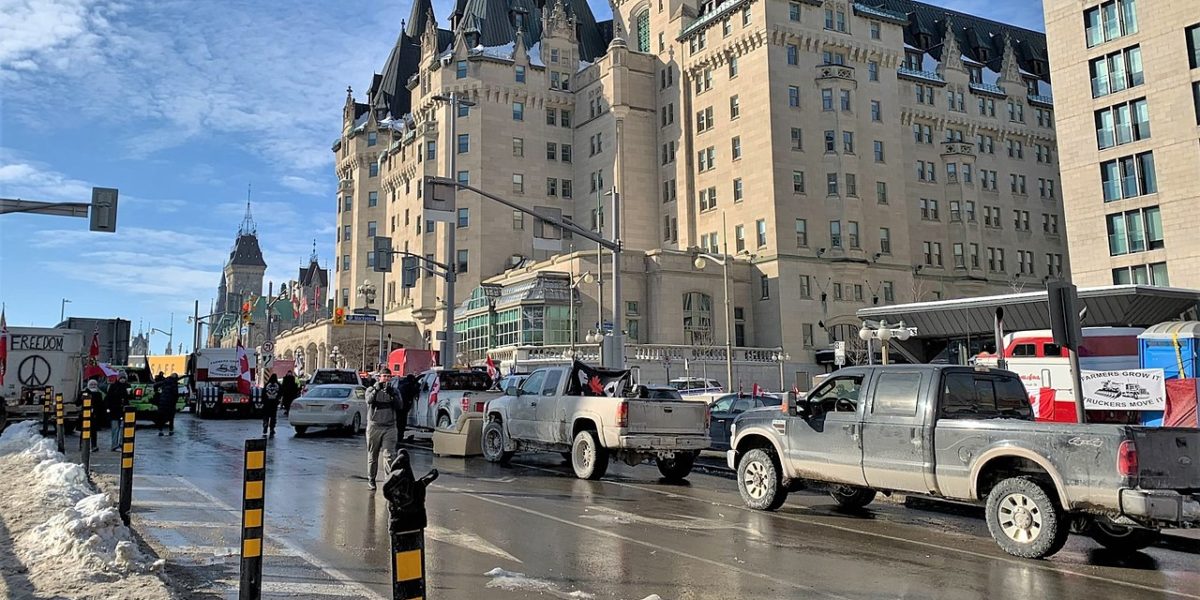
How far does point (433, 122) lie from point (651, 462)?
58.4 m

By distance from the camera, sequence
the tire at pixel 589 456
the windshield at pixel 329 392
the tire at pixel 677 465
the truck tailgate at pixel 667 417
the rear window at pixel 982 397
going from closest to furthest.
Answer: the rear window at pixel 982 397, the truck tailgate at pixel 667 417, the tire at pixel 589 456, the tire at pixel 677 465, the windshield at pixel 329 392

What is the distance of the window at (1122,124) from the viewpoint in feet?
147

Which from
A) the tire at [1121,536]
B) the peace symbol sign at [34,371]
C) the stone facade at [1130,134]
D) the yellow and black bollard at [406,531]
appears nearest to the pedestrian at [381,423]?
the yellow and black bollard at [406,531]

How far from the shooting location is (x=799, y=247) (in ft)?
182

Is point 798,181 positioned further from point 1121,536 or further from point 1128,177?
point 1121,536

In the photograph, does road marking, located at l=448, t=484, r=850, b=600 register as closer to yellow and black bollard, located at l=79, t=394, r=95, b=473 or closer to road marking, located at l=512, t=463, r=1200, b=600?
road marking, located at l=512, t=463, r=1200, b=600

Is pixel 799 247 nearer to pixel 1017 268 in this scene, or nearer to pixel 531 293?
pixel 531 293

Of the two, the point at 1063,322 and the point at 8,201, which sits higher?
the point at 8,201

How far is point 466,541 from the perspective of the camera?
8.75 meters

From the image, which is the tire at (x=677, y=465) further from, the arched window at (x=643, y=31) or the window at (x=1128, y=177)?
the arched window at (x=643, y=31)

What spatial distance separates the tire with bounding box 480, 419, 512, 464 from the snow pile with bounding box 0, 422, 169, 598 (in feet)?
24.2

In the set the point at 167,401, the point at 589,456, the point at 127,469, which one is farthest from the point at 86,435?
the point at 167,401

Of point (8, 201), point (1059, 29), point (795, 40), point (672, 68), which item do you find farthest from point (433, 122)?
point (8, 201)

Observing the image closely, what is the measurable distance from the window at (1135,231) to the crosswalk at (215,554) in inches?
1898
